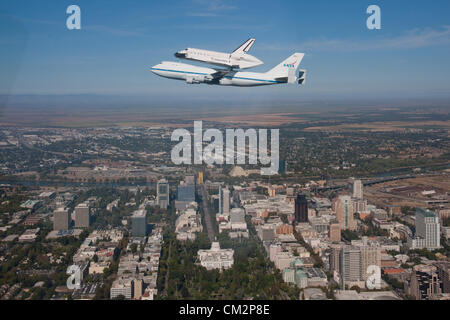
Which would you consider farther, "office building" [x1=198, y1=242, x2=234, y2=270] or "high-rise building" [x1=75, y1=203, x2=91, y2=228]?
"high-rise building" [x1=75, y1=203, x2=91, y2=228]

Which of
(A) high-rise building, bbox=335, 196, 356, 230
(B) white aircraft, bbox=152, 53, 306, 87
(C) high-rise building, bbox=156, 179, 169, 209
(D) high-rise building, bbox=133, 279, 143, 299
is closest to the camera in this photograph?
(B) white aircraft, bbox=152, 53, 306, 87

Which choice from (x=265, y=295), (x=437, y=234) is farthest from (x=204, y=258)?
(x=437, y=234)

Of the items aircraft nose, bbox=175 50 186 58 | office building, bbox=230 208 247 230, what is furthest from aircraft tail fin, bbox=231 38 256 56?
office building, bbox=230 208 247 230

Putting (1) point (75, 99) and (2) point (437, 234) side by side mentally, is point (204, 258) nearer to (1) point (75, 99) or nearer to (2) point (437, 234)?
(2) point (437, 234)

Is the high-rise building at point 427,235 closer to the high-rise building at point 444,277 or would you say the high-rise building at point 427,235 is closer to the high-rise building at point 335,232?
the high-rise building at point 335,232

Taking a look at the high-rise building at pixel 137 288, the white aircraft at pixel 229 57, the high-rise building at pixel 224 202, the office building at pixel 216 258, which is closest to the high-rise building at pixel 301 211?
the high-rise building at pixel 224 202

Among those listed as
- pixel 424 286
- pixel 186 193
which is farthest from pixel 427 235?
pixel 186 193

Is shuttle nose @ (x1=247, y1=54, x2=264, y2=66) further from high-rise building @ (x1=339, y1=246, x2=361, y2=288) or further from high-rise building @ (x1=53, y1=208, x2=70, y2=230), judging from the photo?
high-rise building @ (x1=53, y1=208, x2=70, y2=230)
